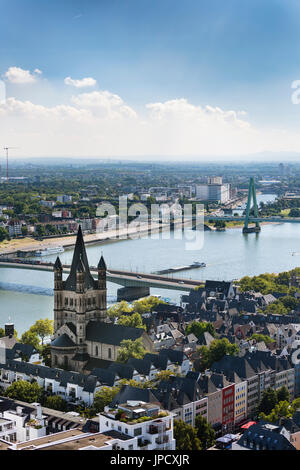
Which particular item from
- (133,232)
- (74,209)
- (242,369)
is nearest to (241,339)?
(242,369)

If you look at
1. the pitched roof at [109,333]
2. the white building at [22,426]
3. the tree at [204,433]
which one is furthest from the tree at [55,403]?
the tree at [204,433]

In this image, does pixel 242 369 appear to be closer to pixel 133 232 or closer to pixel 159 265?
pixel 159 265

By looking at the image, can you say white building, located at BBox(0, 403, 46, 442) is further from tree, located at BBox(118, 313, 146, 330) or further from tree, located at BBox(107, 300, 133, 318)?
tree, located at BBox(107, 300, 133, 318)

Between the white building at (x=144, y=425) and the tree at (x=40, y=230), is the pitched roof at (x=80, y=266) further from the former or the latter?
the tree at (x=40, y=230)

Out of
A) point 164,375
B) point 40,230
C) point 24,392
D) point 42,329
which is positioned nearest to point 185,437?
Result: point 164,375

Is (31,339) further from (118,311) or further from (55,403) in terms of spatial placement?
(55,403)

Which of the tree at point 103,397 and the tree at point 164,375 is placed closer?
the tree at point 103,397

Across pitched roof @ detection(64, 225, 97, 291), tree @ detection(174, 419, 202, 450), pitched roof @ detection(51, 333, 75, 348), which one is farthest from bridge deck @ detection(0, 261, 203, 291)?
tree @ detection(174, 419, 202, 450)
